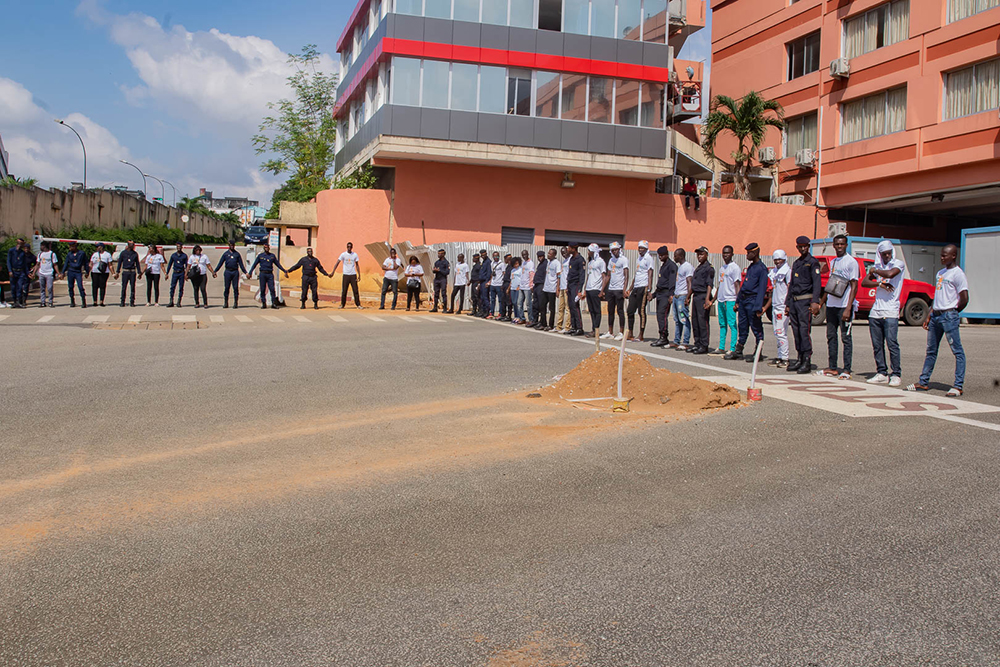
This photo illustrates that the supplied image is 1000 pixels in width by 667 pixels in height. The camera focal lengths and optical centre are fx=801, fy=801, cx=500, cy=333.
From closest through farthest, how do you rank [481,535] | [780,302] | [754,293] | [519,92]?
[481,535] < [754,293] < [780,302] < [519,92]

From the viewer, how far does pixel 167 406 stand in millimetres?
8789

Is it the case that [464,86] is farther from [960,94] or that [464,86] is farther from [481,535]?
[481,535]

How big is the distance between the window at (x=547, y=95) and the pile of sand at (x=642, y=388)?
2147cm

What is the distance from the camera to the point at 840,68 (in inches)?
1234

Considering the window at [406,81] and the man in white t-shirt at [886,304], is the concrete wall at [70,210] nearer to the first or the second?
the window at [406,81]

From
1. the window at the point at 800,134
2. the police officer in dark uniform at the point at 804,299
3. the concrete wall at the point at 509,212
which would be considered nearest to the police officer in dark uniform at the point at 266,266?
→ the concrete wall at the point at 509,212

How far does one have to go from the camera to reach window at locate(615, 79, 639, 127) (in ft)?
101

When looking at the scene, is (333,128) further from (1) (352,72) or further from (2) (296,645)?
(2) (296,645)

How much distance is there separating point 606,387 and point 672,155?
27.5m

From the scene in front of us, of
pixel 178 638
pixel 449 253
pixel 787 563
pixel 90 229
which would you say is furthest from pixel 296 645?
pixel 90 229

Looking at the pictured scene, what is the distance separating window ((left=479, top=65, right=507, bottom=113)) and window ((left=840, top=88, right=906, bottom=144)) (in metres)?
14.2

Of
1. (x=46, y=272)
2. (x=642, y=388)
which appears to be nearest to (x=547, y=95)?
(x=46, y=272)

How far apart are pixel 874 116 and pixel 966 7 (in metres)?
4.91

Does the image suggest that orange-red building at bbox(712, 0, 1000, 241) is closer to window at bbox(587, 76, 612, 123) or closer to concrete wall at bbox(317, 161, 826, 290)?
concrete wall at bbox(317, 161, 826, 290)
